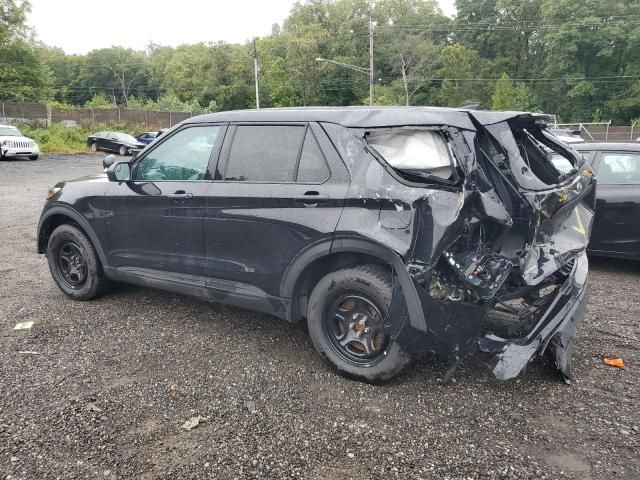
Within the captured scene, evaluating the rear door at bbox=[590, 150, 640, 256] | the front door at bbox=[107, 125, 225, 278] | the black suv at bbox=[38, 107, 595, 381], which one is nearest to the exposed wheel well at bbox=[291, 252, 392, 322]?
the black suv at bbox=[38, 107, 595, 381]

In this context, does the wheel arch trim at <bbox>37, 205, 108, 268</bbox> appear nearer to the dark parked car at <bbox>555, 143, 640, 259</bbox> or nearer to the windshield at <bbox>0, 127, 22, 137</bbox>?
the dark parked car at <bbox>555, 143, 640, 259</bbox>

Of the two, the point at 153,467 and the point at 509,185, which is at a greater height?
the point at 509,185

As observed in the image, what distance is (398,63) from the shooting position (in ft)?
225

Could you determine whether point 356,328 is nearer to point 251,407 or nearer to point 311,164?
point 251,407

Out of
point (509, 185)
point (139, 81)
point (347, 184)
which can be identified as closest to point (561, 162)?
point (509, 185)

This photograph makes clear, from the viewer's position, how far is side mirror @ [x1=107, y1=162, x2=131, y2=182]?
4.48 meters

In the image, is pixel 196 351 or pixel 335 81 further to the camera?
pixel 335 81

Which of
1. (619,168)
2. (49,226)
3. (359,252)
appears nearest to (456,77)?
(619,168)

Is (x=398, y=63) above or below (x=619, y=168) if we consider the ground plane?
above

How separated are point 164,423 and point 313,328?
111 cm

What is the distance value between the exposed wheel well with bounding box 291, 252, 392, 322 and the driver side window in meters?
1.19

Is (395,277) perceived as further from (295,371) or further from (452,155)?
(295,371)

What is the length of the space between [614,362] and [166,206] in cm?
356

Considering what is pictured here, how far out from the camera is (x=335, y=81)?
234ft
